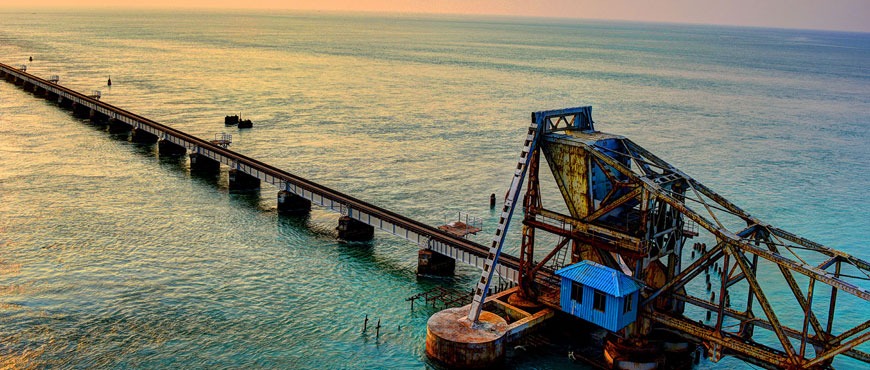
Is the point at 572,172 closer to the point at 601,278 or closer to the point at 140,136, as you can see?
the point at 601,278

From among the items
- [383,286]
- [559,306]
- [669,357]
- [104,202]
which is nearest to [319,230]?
[383,286]

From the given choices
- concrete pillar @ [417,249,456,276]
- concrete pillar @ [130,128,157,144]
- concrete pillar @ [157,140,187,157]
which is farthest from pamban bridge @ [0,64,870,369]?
concrete pillar @ [130,128,157,144]

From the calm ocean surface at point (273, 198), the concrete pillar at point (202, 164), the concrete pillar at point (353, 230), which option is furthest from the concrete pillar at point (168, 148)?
the concrete pillar at point (353, 230)

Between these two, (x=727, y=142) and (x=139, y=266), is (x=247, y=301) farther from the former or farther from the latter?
(x=727, y=142)

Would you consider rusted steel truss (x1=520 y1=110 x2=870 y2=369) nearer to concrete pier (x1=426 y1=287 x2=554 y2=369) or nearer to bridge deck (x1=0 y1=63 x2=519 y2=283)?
concrete pier (x1=426 y1=287 x2=554 y2=369)

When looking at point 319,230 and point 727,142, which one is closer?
point 319,230

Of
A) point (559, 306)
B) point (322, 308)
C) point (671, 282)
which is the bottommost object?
point (322, 308)
